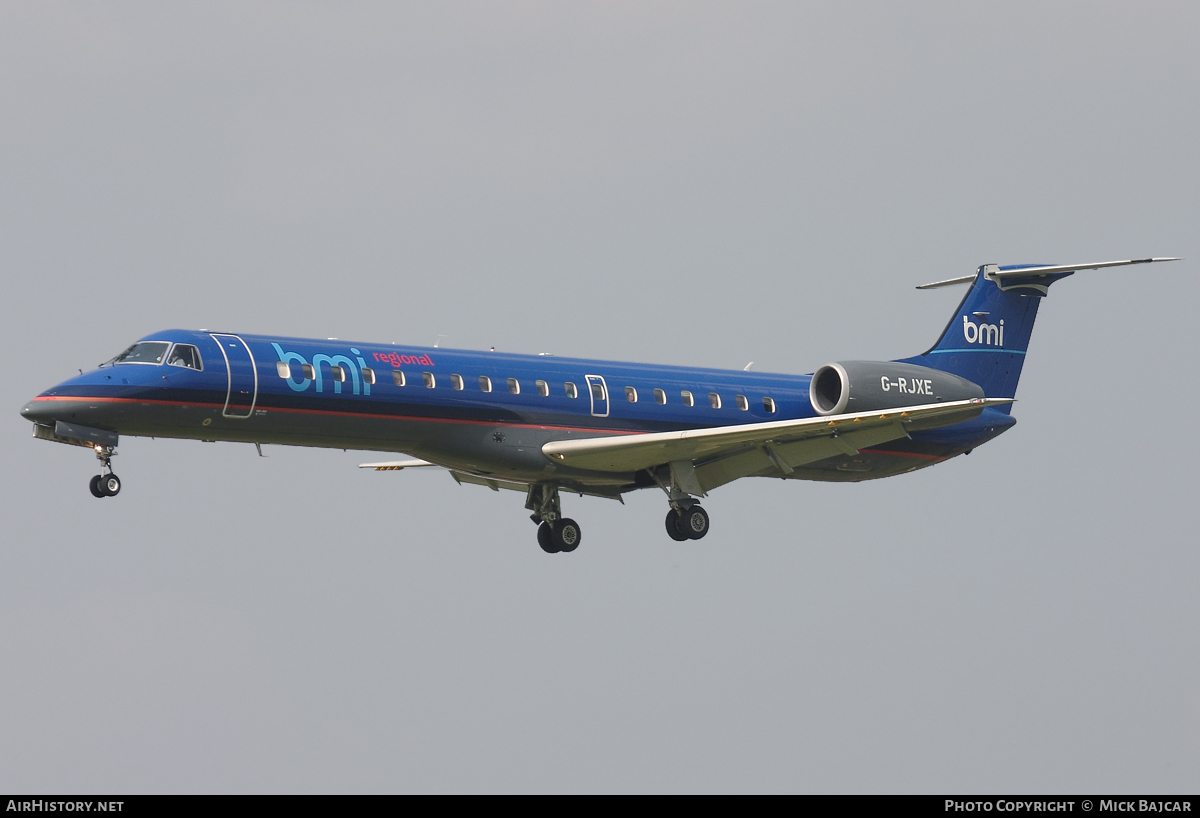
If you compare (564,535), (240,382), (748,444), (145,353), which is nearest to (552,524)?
(564,535)

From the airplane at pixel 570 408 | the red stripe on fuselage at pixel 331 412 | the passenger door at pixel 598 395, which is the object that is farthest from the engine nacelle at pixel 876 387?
the passenger door at pixel 598 395

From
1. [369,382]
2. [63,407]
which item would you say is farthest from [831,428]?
[63,407]

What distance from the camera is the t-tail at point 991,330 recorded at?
1571 inches

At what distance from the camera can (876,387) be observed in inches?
1446

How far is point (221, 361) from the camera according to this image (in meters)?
31.7

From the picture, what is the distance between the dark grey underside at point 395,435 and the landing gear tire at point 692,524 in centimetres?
100

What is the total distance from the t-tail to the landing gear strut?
8.38 metres

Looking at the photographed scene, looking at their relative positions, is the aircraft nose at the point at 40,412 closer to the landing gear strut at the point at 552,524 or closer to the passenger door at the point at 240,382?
the passenger door at the point at 240,382

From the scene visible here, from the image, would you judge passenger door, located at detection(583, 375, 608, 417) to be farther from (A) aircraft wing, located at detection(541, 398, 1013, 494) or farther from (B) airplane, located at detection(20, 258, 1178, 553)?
(A) aircraft wing, located at detection(541, 398, 1013, 494)

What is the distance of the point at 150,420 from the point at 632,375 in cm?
957

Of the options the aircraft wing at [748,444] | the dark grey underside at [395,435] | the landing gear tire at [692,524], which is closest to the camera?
the dark grey underside at [395,435]

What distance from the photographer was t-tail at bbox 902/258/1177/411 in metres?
39.9

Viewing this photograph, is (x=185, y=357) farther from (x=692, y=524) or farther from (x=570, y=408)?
(x=692, y=524)

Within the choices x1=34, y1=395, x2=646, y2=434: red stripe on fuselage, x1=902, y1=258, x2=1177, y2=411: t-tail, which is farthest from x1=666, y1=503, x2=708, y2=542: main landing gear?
x1=902, y1=258, x2=1177, y2=411: t-tail
